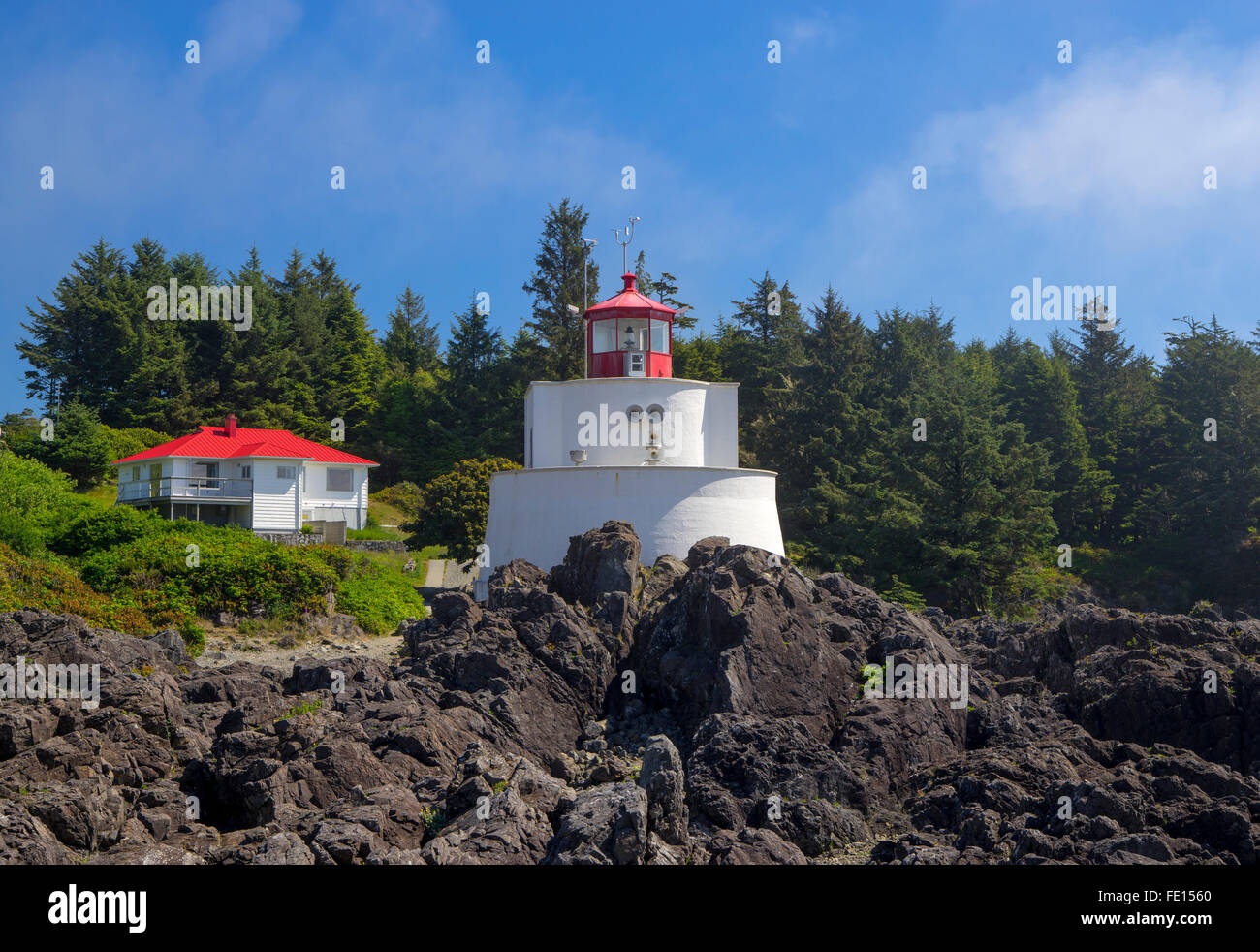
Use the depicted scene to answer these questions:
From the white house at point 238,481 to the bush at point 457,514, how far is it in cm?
743

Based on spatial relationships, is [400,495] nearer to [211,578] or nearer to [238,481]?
[238,481]

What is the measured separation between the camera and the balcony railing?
131ft

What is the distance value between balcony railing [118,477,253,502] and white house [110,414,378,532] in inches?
1.4

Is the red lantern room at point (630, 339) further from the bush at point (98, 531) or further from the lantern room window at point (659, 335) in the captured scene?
the bush at point (98, 531)

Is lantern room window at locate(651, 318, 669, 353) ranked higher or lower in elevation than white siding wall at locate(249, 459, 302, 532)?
higher

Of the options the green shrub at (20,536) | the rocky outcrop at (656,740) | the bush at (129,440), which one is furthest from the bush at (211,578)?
the bush at (129,440)

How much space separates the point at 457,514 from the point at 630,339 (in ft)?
30.8

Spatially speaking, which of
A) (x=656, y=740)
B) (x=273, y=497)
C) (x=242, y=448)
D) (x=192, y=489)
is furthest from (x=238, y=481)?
(x=656, y=740)

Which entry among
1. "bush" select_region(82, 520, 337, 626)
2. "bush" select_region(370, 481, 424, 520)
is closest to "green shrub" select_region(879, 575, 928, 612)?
"bush" select_region(82, 520, 337, 626)

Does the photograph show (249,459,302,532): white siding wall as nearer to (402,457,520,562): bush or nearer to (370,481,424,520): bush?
(370,481,424,520): bush

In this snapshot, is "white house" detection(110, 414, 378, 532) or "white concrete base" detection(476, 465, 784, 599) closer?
"white concrete base" detection(476, 465, 784, 599)
